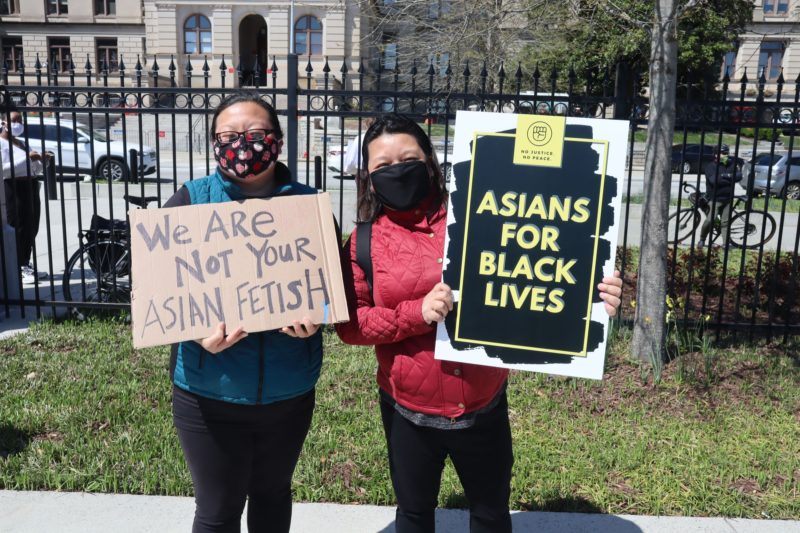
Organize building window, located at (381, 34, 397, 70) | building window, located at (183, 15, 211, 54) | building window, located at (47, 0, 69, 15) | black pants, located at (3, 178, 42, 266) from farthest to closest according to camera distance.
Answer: building window, located at (47, 0, 69, 15) → building window, located at (183, 15, 211, 54) → building window, located at (381, 34, 397, 70) → black pants, located at (3, 178, 42, 266)

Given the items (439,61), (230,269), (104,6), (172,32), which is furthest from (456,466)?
(104,6)

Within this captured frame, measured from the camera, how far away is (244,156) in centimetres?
232

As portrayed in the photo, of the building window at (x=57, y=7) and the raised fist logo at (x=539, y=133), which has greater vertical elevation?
the building window at (x=57, y=7)

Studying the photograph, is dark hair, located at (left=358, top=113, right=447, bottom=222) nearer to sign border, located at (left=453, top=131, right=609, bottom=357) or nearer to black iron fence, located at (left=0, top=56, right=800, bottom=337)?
sign border, located at (left=453, top=131, right=609, bottom=357)

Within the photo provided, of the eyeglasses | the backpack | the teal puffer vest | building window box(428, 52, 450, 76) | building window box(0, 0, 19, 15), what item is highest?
building window box(0, 0, 19, 15)

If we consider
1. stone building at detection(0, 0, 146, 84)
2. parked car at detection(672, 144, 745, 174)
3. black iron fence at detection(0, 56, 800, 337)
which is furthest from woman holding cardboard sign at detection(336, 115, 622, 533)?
stone building at detection(0, 0, 146, 84)

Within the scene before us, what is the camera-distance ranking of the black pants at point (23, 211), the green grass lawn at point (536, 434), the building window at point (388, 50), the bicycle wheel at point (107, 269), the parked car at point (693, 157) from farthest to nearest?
the building window at point (388, 50) < the black pants at point (23, 211) < the bicycle wheel at point (107, 269) < the parked car at point (693, 157) < the green grass lawn at point (536, 434)

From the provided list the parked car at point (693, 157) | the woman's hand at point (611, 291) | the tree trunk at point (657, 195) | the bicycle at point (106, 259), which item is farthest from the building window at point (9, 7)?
the woman's hand at point (611, 291)

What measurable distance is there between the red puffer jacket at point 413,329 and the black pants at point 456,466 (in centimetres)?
9

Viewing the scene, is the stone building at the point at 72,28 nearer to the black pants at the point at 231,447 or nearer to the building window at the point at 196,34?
the building window at the point at 196,34

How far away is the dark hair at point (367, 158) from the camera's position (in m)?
2.38

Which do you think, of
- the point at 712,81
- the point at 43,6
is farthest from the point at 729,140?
the point at 43,6

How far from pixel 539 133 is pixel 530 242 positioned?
0.35 metres

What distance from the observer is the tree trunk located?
16.3ft
